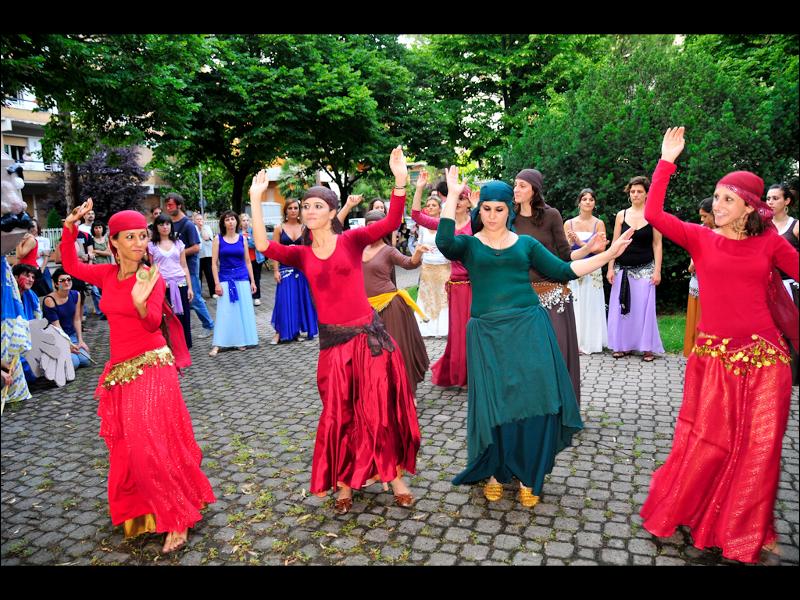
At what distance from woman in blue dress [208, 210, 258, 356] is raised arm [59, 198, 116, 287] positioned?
5.06 meters

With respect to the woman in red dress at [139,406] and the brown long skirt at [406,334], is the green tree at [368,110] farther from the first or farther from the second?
the woman in red dress at [139,406]

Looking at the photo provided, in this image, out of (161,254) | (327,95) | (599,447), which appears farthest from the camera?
(327,95)

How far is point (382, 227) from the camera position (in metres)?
4.13

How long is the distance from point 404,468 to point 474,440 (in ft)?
1.86

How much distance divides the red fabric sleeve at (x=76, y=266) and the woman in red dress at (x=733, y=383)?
3356mm

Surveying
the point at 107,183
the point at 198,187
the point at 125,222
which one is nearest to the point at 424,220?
the point at 125,222

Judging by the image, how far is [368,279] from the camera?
6223mm

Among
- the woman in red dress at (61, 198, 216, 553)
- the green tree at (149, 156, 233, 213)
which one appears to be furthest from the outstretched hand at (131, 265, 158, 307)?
the green tree at (149, 156, 233, 213)

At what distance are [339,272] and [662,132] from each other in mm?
8458

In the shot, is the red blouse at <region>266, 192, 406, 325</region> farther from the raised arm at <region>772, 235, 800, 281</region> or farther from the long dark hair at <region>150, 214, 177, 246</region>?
the long dark hair at <region>150, 214, 177, 246</region>

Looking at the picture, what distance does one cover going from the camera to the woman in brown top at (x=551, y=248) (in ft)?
18.1

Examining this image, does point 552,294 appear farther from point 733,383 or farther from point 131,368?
point 131,368
